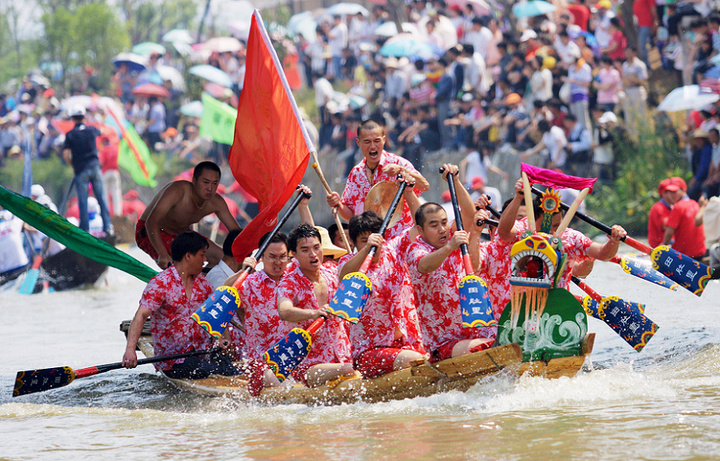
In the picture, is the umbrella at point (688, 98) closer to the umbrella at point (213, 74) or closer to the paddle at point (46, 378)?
the paddle at point (46, 378)

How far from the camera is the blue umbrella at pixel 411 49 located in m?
15.5

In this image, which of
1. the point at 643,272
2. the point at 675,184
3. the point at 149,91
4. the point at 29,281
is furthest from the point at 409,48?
the point at 643,272

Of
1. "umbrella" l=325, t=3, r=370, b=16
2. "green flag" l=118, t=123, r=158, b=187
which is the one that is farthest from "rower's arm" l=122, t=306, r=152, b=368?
"umbrella" l=325, t=3, r=370, b=16

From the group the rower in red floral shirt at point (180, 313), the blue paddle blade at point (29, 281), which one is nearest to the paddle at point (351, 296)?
the rower in red floral shirt at point (180, 313)

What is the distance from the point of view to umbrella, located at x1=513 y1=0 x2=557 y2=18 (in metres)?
14.5

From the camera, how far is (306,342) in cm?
584

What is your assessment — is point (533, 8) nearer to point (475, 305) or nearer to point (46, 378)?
point (475, 305)

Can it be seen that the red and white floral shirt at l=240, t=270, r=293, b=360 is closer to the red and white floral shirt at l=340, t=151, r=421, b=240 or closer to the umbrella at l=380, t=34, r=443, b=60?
the red and white floral shirt at l=340, t=151, r=421, b=240

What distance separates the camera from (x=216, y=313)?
20.1 feet

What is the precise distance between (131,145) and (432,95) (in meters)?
6.17

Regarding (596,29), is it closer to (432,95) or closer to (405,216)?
(432,95)

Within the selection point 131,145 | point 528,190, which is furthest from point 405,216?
point 131,145

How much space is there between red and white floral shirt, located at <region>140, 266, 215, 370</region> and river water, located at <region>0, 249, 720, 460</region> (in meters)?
0.40

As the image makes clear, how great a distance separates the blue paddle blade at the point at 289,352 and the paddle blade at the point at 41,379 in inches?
67.7
